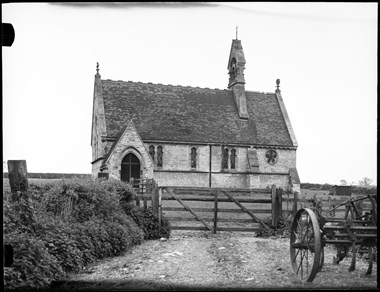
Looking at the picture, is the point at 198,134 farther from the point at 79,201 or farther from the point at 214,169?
the point at 79,201

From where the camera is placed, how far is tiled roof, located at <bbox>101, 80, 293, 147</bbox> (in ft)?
117

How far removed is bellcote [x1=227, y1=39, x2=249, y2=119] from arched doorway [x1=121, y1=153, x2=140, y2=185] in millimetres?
11108

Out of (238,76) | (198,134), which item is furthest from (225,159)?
(238,76)

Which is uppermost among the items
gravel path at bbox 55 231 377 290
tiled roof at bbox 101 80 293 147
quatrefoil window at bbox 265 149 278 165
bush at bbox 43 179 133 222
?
tiled roof at bbox 101 80 293 147

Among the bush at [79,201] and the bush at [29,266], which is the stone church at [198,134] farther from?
the bush at [29,266]

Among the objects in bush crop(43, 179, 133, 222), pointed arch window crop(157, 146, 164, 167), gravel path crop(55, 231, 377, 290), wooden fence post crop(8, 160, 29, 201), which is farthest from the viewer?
pointed arch window crop(157, 146, 164, 167)

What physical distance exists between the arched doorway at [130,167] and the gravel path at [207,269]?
63.5ft

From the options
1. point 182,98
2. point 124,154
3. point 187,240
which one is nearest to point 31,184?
point 187,240

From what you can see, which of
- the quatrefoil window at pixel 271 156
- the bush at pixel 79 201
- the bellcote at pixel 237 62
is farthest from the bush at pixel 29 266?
the bellcote at pixel 237 62

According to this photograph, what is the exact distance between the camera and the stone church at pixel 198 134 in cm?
3519

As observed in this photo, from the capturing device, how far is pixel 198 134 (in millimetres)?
36375

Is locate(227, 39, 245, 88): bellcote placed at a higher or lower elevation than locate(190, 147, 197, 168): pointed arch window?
higher

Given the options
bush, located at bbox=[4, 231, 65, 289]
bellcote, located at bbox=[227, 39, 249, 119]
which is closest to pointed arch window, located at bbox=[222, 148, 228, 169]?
bellcote, located at bbox=[227, 39, 249, 119]

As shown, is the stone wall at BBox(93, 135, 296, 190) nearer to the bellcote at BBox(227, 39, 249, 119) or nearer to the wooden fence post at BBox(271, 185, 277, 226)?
the bellcote at BBox(227, 39, 249, 119)
